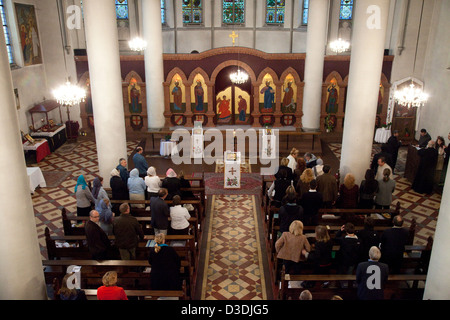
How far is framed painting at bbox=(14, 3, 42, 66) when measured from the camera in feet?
46.4

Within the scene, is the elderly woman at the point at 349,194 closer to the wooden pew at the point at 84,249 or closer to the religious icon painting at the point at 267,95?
the wooden pew at the point at 84,249

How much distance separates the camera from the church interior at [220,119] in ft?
19.8

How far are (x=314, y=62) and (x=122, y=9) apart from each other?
36.6 ft

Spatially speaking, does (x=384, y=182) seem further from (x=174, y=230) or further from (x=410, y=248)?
(x=174, y=230)

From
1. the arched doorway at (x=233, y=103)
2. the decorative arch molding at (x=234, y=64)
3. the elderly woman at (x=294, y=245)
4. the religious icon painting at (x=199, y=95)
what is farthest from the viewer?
the arched doorway at (x=233, y=103)

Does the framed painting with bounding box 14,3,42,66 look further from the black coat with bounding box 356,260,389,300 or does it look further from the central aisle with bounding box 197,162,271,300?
the black coat with bounding box 356,260,389,300

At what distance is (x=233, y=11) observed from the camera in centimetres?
2117

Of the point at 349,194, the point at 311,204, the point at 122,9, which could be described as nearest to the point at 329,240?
the point at 311,204

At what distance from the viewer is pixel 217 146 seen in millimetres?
14672

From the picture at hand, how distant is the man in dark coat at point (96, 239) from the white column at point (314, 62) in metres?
10.8

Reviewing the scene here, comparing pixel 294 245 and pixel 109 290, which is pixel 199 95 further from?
pixel 109 290

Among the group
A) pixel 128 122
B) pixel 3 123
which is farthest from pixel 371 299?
pixel 128 122

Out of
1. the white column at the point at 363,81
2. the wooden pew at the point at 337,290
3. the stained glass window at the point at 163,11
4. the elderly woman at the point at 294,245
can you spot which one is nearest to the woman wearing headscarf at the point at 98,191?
the elderly woman at the point at 294,245

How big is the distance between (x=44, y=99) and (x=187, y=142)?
611cm
